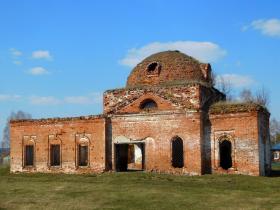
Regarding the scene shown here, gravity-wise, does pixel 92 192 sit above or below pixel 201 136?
below

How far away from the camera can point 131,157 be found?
101 feet

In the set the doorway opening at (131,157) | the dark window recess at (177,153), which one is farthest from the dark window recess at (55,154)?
the dark window recess at (177,153)

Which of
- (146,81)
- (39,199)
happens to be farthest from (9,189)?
(146,81)

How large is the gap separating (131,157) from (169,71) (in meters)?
8.05

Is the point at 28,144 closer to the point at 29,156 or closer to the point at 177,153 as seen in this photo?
the point at 29,156

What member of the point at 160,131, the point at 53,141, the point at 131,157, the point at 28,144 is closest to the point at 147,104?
the point at 160,131

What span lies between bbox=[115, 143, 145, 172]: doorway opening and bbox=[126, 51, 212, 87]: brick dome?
3.97m

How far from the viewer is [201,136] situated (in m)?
22.3

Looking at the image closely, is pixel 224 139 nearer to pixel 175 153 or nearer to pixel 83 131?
pixel 175 153

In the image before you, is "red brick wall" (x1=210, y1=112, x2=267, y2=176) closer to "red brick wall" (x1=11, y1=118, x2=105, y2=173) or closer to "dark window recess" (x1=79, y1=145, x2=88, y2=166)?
"red brick wall" (x1=11, y1=118, x2=105, y2=173)

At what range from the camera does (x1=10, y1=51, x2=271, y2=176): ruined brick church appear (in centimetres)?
2202

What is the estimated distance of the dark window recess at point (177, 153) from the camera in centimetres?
2339

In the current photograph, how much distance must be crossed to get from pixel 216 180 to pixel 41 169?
450 inches

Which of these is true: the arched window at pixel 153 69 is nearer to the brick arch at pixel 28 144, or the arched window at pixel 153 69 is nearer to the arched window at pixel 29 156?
the brick arch at pixel 28 144
